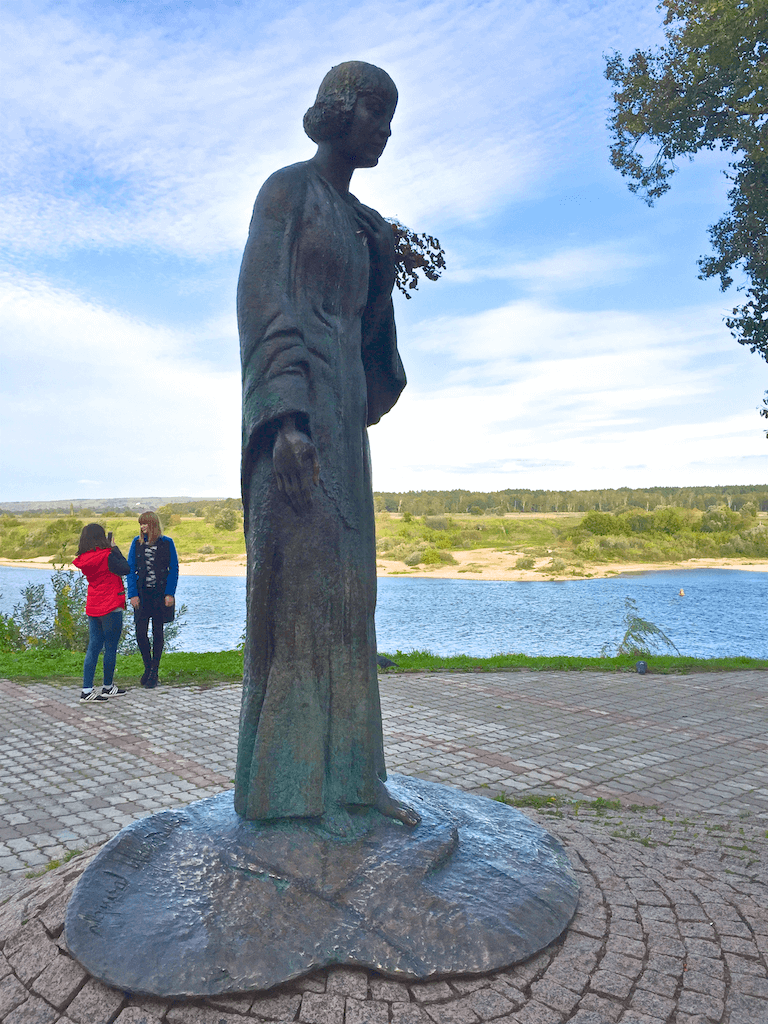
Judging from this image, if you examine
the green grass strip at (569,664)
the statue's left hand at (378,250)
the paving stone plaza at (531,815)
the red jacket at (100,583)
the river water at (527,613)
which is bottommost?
the river water at (527,613)

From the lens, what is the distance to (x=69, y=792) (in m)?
5.29

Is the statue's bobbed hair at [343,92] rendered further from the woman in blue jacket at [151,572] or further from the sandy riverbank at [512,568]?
the sandy riverbank at [512,568]

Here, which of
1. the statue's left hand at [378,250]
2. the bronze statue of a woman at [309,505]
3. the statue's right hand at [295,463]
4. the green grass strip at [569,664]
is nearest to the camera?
the statue's right hand at [295,463]

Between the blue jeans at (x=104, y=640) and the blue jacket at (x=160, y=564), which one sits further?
the blue jacket at (x=160, y=564)

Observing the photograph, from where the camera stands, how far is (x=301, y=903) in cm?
252

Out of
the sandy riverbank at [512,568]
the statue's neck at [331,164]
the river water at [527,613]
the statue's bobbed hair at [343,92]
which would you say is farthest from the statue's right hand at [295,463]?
the sandy riverbank at [512,568]

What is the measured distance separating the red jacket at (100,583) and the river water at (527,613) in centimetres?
536

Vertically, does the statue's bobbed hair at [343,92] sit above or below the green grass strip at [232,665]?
above

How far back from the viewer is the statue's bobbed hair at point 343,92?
2.91m

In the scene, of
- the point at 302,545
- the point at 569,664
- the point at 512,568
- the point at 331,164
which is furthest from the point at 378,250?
the point at 512,568

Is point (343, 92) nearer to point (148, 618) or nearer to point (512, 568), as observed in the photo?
point (148, 618)

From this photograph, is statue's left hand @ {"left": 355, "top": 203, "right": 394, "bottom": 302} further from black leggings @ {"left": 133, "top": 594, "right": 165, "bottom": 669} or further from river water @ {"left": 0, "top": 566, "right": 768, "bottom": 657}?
river water @ {"left": 0, "top": 566, "right": 768, "bottom": 657}

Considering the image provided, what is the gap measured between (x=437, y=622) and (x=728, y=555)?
70.1ft

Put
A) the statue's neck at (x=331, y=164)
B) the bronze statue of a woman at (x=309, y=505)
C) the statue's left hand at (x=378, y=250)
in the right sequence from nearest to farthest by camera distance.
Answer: the bronze statue of a woman at (x=309, y=505)
the statue's neck at (x=331, y=164)
the statue's left hand at (x=378, y=250)
